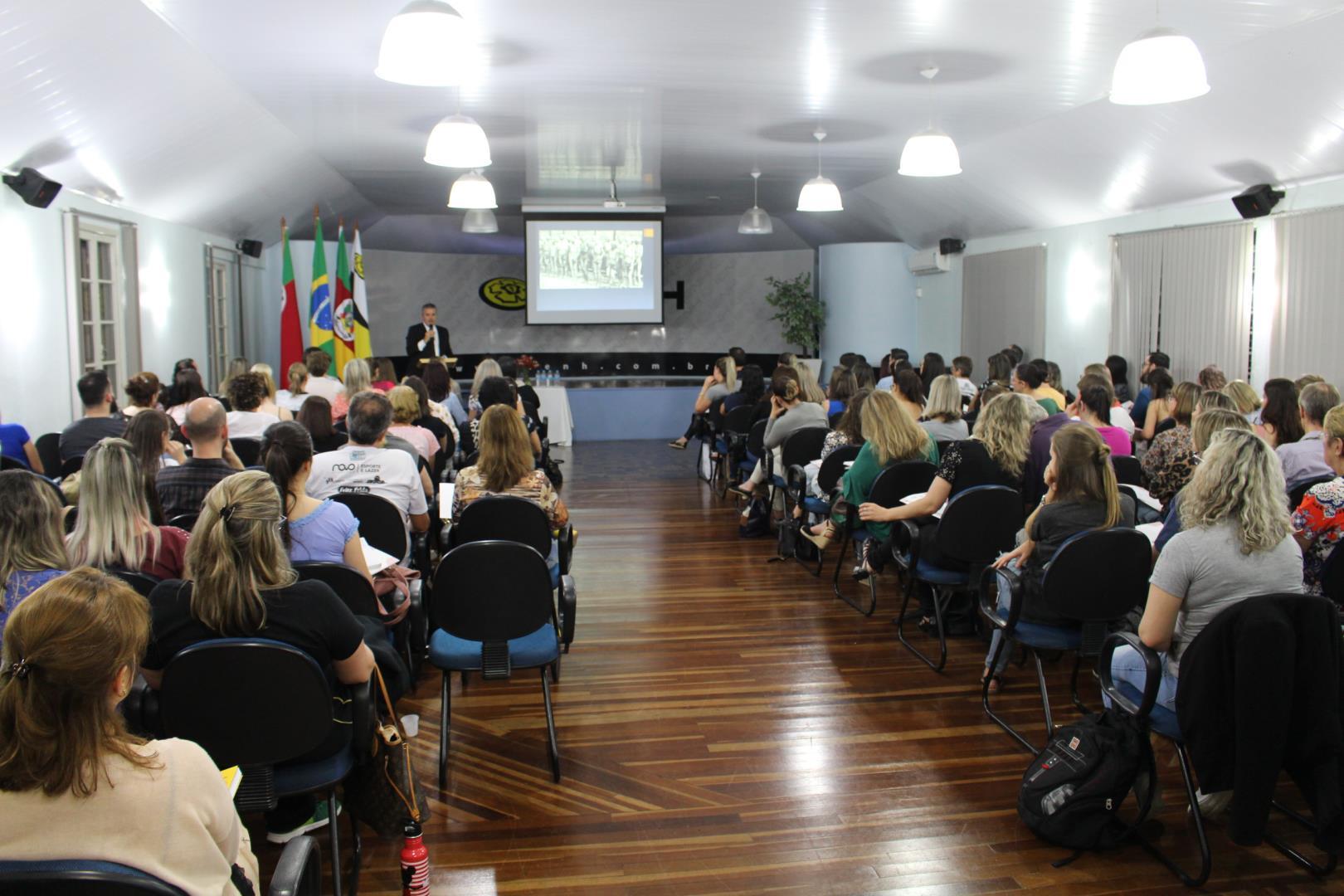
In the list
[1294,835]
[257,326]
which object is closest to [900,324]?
[257,326]

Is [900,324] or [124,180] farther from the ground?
[124,180]

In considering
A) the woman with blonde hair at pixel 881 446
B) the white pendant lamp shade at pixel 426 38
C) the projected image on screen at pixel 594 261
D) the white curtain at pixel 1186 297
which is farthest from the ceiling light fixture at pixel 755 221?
the white pendant lamp shade at pixel 426 38

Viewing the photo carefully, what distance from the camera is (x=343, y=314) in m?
11.8

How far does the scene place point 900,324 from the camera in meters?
15.5

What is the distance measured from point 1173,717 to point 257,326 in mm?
12366

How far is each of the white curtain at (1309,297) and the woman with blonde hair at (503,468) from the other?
5.98 meters

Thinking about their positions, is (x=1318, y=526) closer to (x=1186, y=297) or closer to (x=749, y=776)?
(x=749, y=776)

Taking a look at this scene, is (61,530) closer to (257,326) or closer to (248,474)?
(248,474)

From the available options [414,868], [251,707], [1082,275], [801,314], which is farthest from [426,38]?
[801,314]

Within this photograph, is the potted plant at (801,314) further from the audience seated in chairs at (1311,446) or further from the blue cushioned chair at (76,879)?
the blue cushioned chair at (76,879)

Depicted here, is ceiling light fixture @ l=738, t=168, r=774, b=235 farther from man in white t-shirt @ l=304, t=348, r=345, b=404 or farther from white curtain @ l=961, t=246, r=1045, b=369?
man in white t-shirt @ l=304, t=348, r=345, b=404

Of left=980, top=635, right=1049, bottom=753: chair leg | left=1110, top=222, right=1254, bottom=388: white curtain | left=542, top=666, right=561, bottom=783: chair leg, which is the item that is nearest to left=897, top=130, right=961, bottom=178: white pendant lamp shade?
left=980, top=635, right=1049, bottom=753: chair leg

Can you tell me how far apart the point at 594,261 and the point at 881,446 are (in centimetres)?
993

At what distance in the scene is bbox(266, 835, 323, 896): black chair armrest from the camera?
76.8 inches
